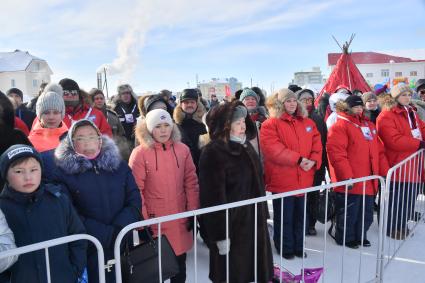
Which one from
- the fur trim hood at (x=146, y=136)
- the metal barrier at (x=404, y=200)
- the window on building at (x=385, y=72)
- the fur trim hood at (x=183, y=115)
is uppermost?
the window on building at (x=385, y=72)

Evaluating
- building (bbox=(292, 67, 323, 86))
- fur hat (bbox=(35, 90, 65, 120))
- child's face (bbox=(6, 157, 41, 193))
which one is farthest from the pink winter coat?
building (bbox=(292, 67, 323, 86))

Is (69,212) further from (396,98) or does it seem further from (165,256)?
(396,98)

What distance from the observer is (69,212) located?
7.20ft

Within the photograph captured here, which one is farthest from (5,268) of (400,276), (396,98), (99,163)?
(396,98)

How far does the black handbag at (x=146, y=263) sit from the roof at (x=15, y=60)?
55487 mm

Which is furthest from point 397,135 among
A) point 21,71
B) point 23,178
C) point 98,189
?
point 21,71

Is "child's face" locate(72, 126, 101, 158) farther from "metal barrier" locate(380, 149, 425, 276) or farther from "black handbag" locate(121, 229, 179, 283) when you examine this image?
"metal barrier" locate(380, 149, 425, 276)

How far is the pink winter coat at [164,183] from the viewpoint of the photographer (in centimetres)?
302

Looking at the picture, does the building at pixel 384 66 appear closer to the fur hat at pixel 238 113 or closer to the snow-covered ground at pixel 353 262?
the snow-covered ground at pixel 353 262

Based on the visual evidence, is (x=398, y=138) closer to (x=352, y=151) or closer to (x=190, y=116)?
(x=352, y=151)

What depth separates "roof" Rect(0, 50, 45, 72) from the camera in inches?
1995

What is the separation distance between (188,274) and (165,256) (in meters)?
1.55

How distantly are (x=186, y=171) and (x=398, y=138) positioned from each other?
291cm

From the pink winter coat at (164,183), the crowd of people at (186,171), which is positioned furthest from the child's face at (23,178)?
the pink winter coat at (164,183)
